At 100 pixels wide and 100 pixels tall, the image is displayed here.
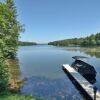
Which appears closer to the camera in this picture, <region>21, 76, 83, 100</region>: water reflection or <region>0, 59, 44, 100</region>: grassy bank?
<region>0, 59, 44, 100</region>: grassy bank

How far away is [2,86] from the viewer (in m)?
20.1

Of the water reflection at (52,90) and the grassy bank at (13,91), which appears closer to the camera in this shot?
the grassy bank at (13,91)

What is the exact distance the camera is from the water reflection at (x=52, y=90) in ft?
76.6

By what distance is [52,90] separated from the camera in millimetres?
25844

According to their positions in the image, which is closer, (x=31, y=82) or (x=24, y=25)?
(x=31, y=82)

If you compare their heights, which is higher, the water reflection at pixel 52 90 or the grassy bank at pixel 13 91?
the grassy bank at pixel 13 91

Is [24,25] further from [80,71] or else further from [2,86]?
[2,86]

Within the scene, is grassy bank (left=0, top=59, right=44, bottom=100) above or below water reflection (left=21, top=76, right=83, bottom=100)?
above

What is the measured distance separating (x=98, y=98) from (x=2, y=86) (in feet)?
26.5

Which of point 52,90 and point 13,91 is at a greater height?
point 13,91

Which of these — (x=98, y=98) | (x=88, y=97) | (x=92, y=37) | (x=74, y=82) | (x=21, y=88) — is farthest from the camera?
(x=92, y=37)

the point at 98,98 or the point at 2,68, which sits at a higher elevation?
the point at 2,68

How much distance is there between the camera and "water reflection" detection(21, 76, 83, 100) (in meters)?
23.4

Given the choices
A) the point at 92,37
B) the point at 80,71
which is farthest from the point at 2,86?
the point at 92,37
